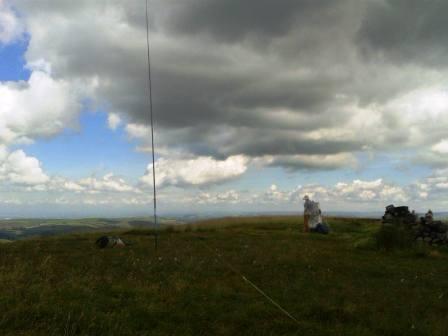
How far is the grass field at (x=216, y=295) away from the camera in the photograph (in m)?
7.40

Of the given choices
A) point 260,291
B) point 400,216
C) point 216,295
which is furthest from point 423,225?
point 216,295

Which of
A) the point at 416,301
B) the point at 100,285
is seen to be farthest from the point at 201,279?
the point at 416,301

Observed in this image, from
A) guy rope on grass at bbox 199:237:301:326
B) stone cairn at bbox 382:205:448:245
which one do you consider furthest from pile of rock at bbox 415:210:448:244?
guy rope on grass at bbox 199:237:301:326

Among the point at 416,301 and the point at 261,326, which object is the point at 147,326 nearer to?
the point at 261,326

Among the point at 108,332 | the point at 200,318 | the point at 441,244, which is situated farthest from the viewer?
the point at 441,244

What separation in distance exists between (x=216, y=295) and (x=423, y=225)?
22.4m

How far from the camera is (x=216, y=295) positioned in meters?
9.81

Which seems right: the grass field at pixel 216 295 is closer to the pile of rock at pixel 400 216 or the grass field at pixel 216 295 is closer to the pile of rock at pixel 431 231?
the pile of rock at pixel 431 231

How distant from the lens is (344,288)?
11.5 m

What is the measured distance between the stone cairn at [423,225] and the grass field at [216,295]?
9186 mm

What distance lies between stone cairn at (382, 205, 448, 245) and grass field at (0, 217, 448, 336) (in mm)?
9186

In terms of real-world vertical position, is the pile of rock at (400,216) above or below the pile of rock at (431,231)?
above

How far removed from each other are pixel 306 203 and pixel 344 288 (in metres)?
20.4

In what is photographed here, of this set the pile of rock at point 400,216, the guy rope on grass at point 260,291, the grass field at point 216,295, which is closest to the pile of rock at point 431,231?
the pile of rock at point 400,216
